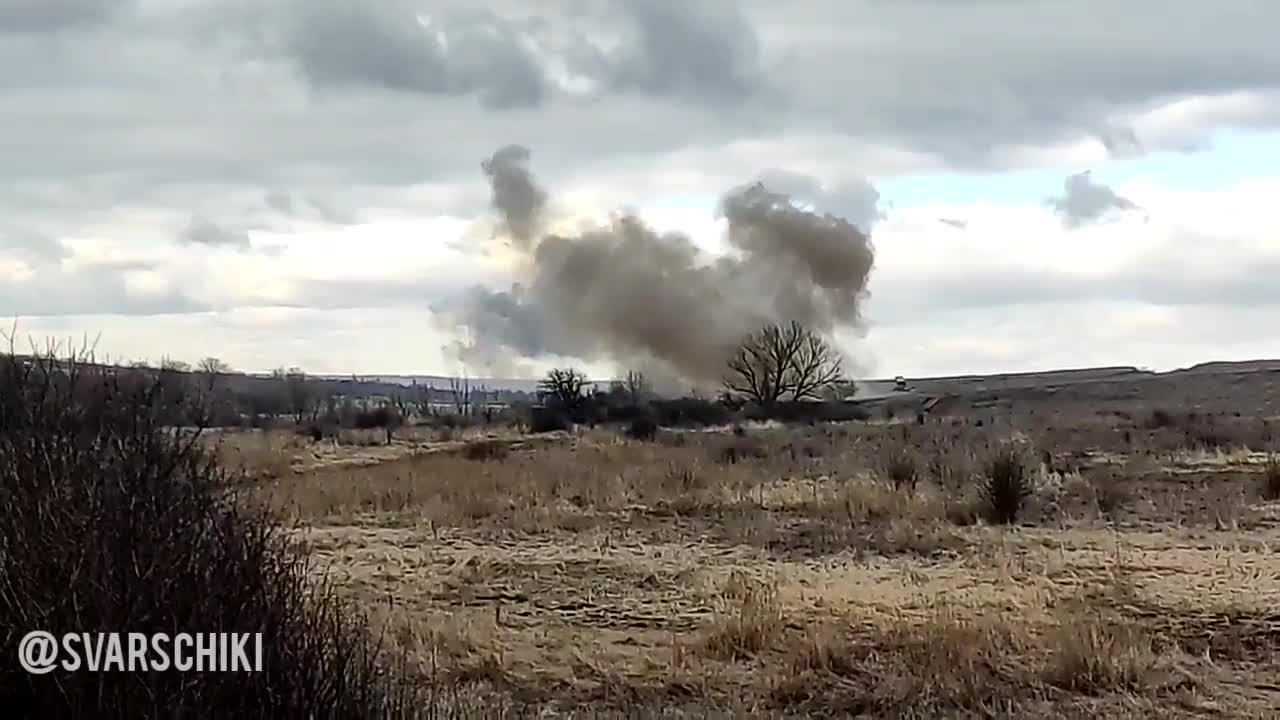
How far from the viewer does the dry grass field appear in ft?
33.4

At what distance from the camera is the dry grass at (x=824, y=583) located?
10250mm

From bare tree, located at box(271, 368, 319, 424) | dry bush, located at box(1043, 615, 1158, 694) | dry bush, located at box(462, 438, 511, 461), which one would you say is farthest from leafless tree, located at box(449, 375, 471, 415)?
dry bush, located at box(1043, 615, 1158, 694)

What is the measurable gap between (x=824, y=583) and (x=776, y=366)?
196 feet

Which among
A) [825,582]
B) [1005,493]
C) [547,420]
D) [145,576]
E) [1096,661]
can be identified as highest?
[547,420]

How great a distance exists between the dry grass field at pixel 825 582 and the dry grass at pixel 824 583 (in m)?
0.04

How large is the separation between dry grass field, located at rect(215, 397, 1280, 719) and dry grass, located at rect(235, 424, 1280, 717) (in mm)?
40

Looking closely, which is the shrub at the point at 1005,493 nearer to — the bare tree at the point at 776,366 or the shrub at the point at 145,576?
the shrub at the point at 145,576

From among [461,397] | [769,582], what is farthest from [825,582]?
[461,397]

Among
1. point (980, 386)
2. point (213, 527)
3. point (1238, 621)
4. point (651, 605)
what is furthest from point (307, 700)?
point (980, 386)

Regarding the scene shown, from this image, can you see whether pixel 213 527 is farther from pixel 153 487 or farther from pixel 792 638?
pixel 792 638

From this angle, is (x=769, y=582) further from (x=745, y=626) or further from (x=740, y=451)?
(x=740, y=451)

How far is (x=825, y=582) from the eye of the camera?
47.1 feet
